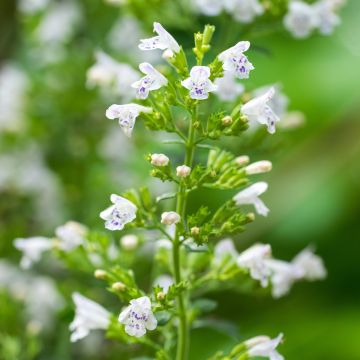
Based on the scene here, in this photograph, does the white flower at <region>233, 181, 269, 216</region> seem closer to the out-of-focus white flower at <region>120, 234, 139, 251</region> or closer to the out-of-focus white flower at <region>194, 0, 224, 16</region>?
the out-of-focus white flower at <region>120, 234, 139, 251</region>

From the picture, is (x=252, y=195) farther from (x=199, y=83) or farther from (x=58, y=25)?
(x=58, y=25)

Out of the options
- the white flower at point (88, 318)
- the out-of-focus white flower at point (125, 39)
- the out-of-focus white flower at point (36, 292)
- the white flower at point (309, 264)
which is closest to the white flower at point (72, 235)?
the white flower at point (88, 318)

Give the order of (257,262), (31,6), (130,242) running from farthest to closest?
(31,6) → (130,242) → (257,262)

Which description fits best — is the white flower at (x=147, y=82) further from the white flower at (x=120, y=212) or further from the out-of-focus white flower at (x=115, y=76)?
the out-of-focus white flower at (x=115, y=76)

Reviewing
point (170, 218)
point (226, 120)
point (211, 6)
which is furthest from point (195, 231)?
point (211, 6)

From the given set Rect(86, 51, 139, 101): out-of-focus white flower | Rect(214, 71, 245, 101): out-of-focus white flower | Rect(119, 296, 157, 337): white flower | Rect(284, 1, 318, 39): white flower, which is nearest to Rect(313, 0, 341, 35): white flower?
Rect(284, 1, 318, 39): white flower

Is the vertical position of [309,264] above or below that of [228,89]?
below
